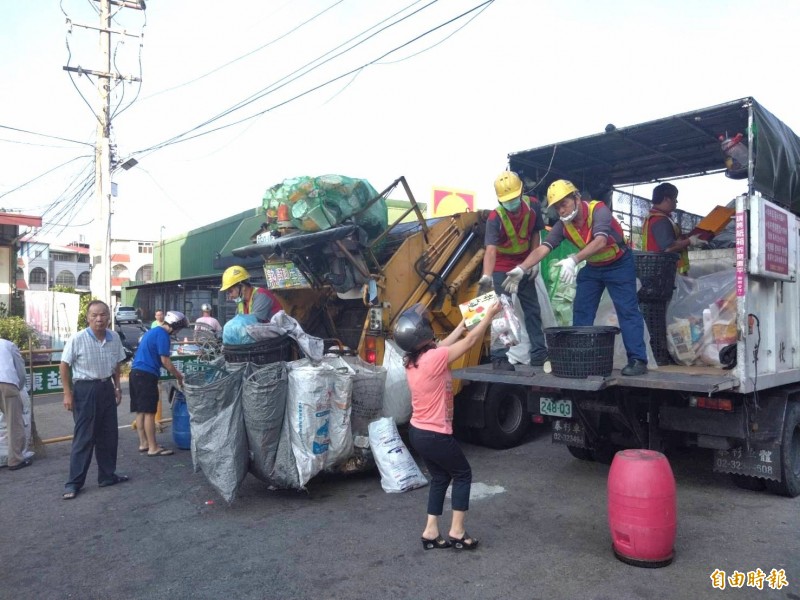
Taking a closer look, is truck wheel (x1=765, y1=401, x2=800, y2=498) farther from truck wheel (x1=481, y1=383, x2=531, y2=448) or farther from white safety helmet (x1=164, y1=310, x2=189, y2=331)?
white safety helmet (x1=164, y1=310, x2=189, y2=331)

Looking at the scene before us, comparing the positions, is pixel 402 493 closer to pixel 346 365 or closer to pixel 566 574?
pixel 346 365

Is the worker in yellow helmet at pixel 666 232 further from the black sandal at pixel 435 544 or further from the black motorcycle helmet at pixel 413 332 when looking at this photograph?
the black sandal at pixel 435 544

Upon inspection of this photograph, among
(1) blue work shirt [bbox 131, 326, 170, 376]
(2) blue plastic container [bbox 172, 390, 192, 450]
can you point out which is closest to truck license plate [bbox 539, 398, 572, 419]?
(2) blue plastic container [bbox 172, 390, 192, 450]

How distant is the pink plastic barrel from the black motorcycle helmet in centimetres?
133

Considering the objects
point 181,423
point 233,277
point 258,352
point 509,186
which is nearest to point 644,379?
point 509,186

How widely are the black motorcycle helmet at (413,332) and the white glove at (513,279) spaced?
122 cm

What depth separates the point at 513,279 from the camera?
15.3ft

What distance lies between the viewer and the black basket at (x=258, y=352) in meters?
5.23

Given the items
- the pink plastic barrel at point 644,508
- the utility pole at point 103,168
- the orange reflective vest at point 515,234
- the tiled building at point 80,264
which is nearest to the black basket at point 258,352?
the orange reflective vest at point 515,234

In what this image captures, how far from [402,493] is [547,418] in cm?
141

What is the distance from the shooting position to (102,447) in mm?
5418

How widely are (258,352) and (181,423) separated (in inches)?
80.0

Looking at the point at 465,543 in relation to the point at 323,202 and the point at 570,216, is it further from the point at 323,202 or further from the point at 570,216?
the point at 323,202

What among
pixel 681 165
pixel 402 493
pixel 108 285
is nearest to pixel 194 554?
pixel 402 493
